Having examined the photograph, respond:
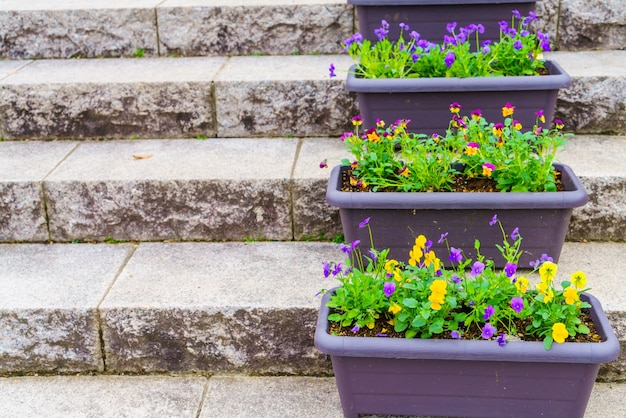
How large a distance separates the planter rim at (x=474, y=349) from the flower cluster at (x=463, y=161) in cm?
47

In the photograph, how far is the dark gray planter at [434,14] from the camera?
2.98 meters

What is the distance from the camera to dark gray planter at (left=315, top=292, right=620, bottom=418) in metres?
1.91

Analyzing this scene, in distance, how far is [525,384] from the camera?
6.50 ft

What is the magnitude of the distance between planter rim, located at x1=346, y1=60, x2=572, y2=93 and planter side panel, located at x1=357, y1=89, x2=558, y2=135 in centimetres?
3

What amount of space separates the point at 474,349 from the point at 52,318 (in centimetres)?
125

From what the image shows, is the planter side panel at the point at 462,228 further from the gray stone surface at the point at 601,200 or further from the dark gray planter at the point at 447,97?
the dark gray planter at the point at 447,97

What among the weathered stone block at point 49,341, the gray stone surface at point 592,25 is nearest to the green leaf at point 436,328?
the weathered stone block at point 49,341

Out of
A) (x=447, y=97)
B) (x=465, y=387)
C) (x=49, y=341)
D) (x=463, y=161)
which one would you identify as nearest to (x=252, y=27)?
(x=447, y=97)

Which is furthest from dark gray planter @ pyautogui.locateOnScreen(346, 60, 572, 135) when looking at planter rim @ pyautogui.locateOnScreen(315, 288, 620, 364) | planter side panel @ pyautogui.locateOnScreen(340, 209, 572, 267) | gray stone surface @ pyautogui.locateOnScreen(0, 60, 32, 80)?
gray stone surface @ pyautogui.locateOnScreen(0, 60, 32, 80)

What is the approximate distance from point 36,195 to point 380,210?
4.01 ft

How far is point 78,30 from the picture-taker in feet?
11.1

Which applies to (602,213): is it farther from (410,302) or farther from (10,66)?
(10,66)

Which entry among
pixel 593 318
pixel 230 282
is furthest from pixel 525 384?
pixel 230 282

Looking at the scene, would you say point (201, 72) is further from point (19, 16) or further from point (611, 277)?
point (611, 277)
